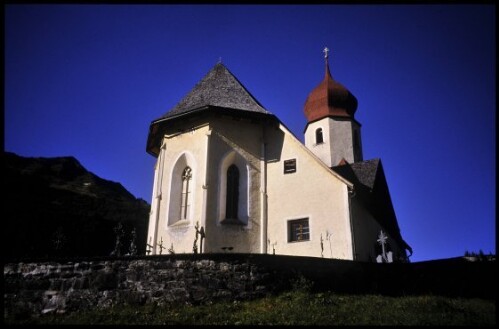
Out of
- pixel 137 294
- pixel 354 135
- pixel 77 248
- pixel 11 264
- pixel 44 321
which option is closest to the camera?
pixel 44 321

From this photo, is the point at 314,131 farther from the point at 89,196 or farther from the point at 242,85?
the point at 89,196

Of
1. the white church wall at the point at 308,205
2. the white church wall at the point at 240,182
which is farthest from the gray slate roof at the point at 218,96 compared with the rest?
the white church wall at the point at 308,205

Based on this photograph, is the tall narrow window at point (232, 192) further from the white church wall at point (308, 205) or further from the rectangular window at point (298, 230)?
the rectangular window at point (298, 230)

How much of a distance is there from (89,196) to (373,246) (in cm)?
2358

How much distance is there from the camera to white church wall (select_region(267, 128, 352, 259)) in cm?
1522

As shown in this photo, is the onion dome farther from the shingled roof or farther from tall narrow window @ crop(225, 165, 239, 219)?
tall narrow window @ crop(225, 165, 239, 219)

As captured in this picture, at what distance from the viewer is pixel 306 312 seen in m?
10.1

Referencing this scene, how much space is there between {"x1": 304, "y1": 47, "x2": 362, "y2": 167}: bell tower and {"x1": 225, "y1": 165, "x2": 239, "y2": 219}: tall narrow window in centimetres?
1458

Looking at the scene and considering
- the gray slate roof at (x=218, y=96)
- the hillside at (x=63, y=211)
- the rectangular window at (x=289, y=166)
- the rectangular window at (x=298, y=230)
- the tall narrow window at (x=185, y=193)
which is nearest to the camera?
the rectangular window at (x=298, y=230)

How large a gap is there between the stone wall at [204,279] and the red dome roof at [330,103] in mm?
21099

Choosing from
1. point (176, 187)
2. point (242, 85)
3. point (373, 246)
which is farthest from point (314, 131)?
point (176, 187)

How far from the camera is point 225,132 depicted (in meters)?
17.4

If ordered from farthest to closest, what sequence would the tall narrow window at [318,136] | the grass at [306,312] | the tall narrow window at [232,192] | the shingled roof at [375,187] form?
the tall narrow window at [318,136]
the shingled roof at [375,187]
the tall narrow window at [232,192]
the grass at [306,312]

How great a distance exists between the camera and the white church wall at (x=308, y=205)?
599 inches
